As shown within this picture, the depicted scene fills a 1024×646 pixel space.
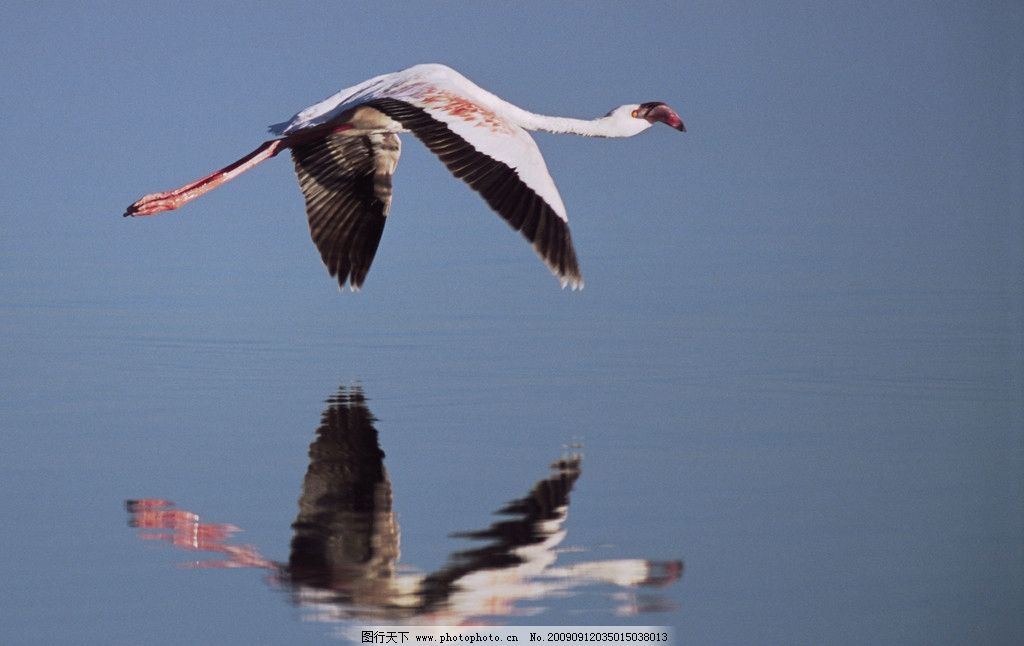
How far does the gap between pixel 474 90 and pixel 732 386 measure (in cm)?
342

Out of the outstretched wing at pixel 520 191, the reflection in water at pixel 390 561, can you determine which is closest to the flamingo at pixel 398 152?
the outstretched wing at pixel 520 191

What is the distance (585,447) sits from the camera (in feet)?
38.1

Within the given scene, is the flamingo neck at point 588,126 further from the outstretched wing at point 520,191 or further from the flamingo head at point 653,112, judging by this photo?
the outstretched wing at point 520,191

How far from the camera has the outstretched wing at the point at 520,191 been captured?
37.4ft

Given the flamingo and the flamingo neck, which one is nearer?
the flamingo

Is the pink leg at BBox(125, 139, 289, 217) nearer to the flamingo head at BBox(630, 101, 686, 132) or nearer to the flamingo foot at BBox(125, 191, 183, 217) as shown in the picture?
the flamingo foot at BBox(125, 191, 183, 217)

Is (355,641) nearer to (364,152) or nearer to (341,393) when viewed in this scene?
(341,393)

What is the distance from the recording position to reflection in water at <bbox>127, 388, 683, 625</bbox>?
8.20 metres

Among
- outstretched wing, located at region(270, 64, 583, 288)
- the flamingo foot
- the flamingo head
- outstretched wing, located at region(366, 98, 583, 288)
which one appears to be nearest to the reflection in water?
outstretched wing, located at region(366, 98, 583, 288)

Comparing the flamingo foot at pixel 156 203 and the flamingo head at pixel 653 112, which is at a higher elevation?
the flamingo head at pixel 653 112

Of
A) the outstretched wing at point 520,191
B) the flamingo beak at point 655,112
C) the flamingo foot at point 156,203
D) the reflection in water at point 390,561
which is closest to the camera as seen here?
the reflection in water at point 390,561

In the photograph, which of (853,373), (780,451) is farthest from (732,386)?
(780,451)

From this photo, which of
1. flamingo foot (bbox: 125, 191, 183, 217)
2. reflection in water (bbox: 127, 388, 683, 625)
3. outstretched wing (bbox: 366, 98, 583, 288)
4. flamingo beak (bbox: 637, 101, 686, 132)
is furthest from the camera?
flamingo beak (bbox: 637, 101, 686, 132)

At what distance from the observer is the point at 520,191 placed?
37.9 feet
